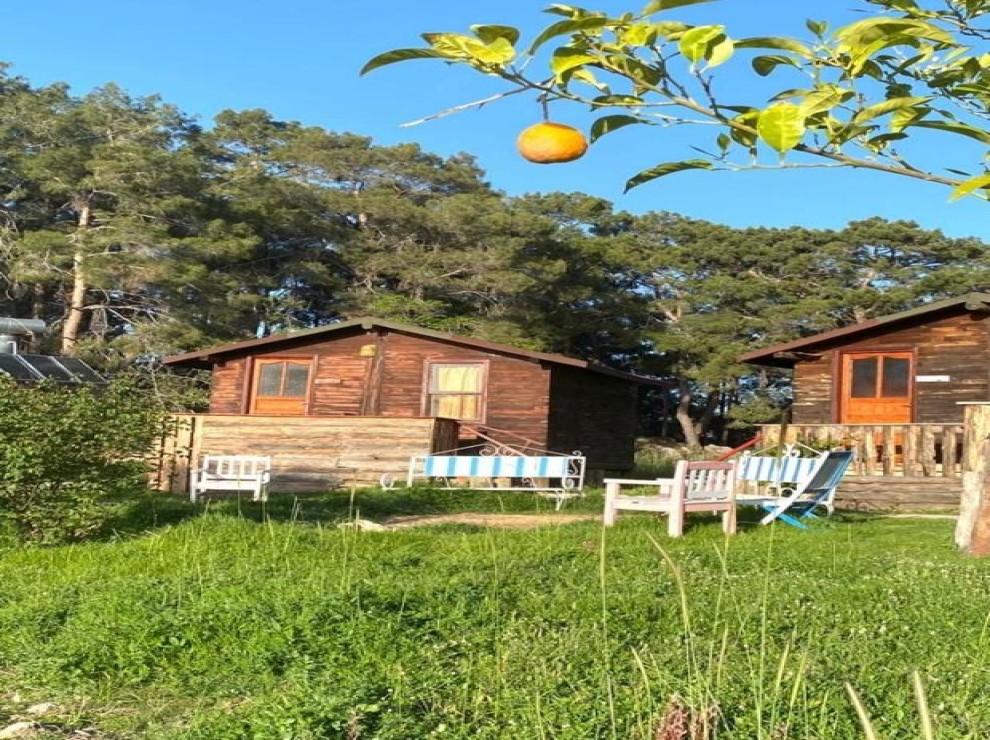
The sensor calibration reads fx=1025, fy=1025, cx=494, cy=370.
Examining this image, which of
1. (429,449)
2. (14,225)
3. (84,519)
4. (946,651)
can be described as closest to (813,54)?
(946,651)

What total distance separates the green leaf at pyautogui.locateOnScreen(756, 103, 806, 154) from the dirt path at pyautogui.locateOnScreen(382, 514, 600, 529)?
9388 mm

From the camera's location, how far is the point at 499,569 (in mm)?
6461

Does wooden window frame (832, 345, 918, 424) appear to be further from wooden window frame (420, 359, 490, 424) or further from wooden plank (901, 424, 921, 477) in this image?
wooden window frame (420, 359, 490, 424)

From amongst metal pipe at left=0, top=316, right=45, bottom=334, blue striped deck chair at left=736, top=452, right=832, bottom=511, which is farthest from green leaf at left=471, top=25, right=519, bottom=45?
metal pipe at left=0, top=316, right=45, bottom=334

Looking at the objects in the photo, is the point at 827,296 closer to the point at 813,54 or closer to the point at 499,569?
the point at 499,569

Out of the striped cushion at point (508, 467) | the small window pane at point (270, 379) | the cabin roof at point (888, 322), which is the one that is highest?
the cabin roof at point (888, 322)

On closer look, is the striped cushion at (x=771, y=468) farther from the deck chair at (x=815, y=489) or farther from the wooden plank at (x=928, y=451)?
the wooden plank at (x=928, y=451)

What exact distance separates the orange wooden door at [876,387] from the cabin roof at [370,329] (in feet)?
16.3

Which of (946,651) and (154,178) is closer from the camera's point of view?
(946,651)

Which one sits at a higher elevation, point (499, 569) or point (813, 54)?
point (813, 54)

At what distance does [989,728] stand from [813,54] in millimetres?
2726

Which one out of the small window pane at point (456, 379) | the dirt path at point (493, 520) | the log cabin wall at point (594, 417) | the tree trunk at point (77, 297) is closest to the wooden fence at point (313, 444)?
the small window pane at point (456, 379)

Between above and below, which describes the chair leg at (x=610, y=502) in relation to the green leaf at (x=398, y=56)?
below

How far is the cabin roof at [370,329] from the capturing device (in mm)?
20328
